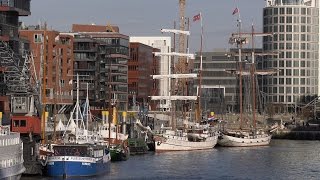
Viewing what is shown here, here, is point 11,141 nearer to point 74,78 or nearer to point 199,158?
point 199,158

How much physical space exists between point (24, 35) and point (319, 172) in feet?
234

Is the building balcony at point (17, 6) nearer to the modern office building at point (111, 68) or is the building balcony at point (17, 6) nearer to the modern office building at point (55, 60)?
the modern office building at point (55, 60)

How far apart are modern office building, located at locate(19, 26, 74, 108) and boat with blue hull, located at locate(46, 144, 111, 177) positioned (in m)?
58.7

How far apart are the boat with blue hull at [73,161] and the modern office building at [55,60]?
193 feet

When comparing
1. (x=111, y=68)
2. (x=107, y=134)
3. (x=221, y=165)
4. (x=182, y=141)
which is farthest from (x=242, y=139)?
(x=221, y=165)

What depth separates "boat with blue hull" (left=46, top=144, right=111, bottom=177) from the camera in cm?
8144

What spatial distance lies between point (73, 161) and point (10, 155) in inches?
691

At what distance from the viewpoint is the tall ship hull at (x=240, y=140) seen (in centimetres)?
15662

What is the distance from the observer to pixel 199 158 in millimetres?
119312

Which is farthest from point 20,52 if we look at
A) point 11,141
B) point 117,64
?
point 117,64

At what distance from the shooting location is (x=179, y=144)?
13625 centimetres

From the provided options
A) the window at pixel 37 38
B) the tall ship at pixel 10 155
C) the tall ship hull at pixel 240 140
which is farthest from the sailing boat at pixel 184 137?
the tall ship at pixel 10 155

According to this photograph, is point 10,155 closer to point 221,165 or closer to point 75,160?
point 75,160

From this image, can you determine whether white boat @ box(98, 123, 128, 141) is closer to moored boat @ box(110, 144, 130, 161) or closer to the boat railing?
moored boat @ box(110, 144, 130, 161)
